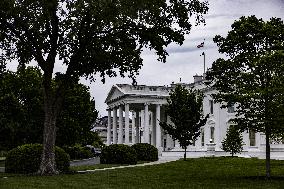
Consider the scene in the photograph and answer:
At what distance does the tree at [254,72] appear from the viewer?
22.4 metres

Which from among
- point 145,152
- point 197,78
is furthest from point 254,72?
point 197,78

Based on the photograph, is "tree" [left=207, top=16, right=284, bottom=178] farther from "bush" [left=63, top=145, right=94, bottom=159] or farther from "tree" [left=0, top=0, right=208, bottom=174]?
"bush" [left=63, top=145, right=94, bottom=159]

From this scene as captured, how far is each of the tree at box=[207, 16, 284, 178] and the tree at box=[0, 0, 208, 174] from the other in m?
3.74

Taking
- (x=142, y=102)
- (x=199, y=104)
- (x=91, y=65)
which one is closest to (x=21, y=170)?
(x=91, y=65)

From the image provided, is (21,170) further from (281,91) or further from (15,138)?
(15,138)

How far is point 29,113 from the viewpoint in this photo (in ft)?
183

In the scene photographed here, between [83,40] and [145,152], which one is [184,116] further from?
[83,40]

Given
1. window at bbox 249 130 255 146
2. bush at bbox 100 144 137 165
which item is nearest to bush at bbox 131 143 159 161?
bush at bbox 100 144 137 165

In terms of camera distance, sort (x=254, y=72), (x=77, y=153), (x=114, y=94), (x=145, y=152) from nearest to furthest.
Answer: (x=254, y=72) < (x=145, y=152) < (x=77, y=153) < (x=114, y=94)

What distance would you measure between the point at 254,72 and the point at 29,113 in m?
37.1

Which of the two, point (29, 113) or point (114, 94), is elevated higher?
point (114, 94)

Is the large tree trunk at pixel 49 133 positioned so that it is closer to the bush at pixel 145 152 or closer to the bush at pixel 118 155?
the bush at pixel 118 155

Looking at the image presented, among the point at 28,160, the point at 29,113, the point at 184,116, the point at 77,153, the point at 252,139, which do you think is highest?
the point at 29,113

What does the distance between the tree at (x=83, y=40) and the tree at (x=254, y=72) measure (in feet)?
12.3
